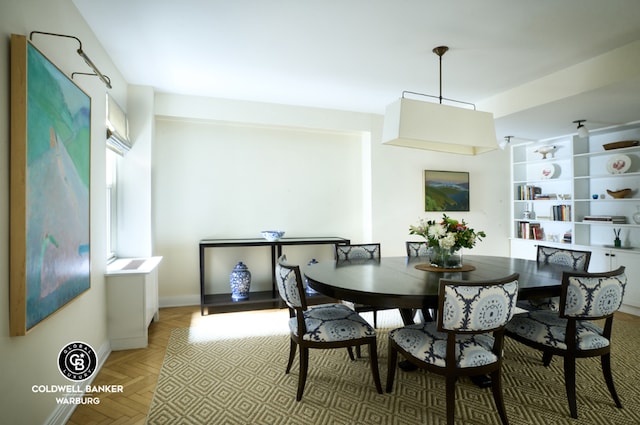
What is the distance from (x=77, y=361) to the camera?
223cm

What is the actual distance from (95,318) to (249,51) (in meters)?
2.43

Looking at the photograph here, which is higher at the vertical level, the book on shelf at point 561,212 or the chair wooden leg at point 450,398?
the book on shelf at point 561,212

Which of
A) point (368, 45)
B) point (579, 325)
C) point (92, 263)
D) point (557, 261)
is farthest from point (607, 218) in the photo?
point (92, 263)

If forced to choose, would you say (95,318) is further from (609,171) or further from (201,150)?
(609,171)

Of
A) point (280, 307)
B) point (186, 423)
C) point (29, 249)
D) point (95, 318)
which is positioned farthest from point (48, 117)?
point (280, 307)

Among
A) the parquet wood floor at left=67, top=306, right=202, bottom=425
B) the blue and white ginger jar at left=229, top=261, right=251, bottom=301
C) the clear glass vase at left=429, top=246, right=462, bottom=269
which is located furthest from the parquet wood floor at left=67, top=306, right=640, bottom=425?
the clear glass vase at left=429, top=246, right=462, bottom=269

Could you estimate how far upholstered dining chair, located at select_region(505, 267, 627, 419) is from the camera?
192cm

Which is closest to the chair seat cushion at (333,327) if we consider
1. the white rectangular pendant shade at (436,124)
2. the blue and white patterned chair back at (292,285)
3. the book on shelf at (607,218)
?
the blue and white patterned chair back at (292,285)

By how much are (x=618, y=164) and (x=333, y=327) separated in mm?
4283

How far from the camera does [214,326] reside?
11.7ft

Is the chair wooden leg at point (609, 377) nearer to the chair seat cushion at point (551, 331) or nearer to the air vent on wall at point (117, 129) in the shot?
the chair seat cushion at point (551, 331)

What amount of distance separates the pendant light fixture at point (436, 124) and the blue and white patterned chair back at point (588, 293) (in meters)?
1.19

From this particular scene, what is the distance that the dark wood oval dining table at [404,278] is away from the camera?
1919mm

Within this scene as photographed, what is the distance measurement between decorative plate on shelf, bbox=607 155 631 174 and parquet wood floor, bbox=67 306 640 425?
5245 mm
